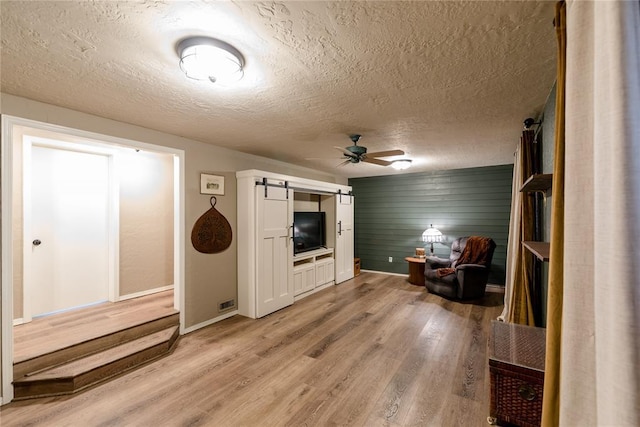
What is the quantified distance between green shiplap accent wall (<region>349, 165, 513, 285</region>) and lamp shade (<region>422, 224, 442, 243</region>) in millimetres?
347

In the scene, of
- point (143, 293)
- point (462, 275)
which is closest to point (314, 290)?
point (462, 275)

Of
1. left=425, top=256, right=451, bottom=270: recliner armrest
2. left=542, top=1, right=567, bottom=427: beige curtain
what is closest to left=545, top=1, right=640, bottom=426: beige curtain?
left=542, top=1, right=567, bottom=427: beige curtain

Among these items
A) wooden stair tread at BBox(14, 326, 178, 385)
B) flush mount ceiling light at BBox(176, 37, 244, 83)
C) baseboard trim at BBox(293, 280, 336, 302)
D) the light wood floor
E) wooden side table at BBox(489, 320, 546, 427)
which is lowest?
the light wood floor

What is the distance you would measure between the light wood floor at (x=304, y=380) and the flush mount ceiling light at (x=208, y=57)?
2.33 meters

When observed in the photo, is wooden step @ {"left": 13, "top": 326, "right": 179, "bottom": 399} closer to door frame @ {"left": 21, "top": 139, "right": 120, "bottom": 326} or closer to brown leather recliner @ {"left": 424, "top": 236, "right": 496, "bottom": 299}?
door frame @ {"left": 21, "top": 139, "right": 120, "bottom": 326}

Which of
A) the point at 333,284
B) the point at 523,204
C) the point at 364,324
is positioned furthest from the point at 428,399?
the point at 333,284

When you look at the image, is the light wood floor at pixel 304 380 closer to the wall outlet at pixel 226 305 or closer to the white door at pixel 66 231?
the wall outlet at pixel 226 305

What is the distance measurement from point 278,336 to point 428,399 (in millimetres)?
1739

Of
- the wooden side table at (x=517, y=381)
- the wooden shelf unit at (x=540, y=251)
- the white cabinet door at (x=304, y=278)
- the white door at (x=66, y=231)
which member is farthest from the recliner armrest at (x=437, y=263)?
the white door at (x=66, y=231)

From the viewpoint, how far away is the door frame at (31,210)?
3105 millimetres

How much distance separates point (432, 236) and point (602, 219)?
5054 millimetres

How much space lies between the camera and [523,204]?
2625mm

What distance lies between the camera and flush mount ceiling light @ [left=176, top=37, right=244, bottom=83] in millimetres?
1476

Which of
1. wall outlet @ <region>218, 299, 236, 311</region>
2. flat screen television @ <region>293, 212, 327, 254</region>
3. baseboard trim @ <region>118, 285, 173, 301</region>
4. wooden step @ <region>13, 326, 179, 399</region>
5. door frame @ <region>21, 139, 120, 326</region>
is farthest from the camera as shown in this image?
flat screen television @ <region>293, 212, 327, 254</region>
